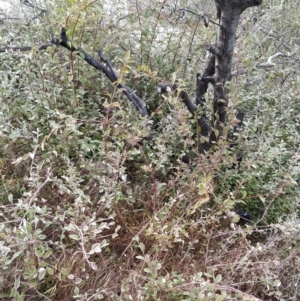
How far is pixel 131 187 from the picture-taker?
1.49m

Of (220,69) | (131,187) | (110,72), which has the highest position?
(220,69)

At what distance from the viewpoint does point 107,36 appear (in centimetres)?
190

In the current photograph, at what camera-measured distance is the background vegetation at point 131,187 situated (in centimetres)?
109

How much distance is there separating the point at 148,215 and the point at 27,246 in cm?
46

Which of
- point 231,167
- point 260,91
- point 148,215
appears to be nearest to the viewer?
point 148,215

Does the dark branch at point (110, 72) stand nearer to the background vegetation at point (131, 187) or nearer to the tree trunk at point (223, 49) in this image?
the background vegetation at point (131, 187)

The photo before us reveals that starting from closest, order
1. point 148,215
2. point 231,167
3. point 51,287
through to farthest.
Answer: point 51,287
point 148,215
point 231,167

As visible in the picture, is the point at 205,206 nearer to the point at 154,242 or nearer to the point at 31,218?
the point at 154,242

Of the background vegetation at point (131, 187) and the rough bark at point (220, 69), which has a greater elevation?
the rough bark at point (220, 69)

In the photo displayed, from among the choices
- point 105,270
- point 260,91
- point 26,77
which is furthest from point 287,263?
point 26,77

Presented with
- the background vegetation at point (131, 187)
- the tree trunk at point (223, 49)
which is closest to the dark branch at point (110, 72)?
the background vegetation at point (131, 187)

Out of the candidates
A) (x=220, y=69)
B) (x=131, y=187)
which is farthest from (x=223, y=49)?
(x=131, y=187)

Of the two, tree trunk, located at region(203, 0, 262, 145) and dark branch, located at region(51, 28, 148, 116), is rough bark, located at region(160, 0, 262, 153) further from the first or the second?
A: dark branch, located at region(51, 28, 148, 116)

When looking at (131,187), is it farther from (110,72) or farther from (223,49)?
(223,49)
